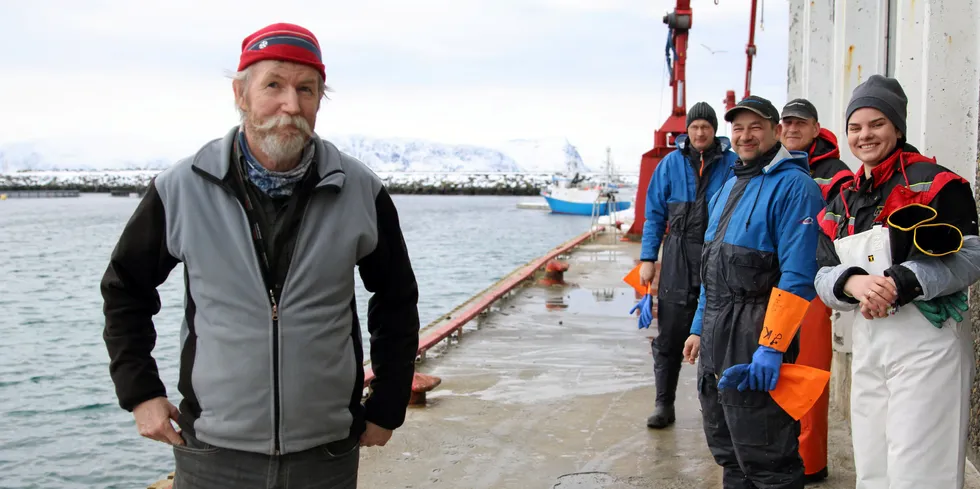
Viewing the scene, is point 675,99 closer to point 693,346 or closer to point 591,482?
point 591,482

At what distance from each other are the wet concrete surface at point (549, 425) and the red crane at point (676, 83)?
9234mm

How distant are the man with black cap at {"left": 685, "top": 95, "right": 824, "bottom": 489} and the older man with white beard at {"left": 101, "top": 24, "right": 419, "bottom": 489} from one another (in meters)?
1.71

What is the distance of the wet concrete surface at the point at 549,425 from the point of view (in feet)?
16.5

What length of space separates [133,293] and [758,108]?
262cm

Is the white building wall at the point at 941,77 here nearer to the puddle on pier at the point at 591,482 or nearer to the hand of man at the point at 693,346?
the hand of man at the point at 693,346

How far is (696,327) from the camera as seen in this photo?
4.22m

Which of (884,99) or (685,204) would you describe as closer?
(884,99)

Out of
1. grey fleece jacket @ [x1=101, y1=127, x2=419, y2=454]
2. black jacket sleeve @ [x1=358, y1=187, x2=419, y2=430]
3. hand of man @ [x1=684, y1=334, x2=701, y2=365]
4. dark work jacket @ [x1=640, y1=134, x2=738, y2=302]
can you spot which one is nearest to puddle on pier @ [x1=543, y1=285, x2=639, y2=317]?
dark work jacket @ [x1=640, y1=134, x2=738, y2=302]

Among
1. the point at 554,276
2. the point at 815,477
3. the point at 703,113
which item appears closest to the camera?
the point at 815,477

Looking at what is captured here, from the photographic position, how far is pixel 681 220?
5.66 meters

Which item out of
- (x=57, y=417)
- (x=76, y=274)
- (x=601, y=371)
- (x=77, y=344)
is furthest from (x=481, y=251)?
(x=601, y=371)

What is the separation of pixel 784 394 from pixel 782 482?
360 millimetres

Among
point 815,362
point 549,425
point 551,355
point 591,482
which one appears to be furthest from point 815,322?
point 551,355

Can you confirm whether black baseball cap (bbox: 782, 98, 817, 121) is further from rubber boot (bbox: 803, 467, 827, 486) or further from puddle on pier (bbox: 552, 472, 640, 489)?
puddle on pier (bbox: 552, 472, 640, 489)
